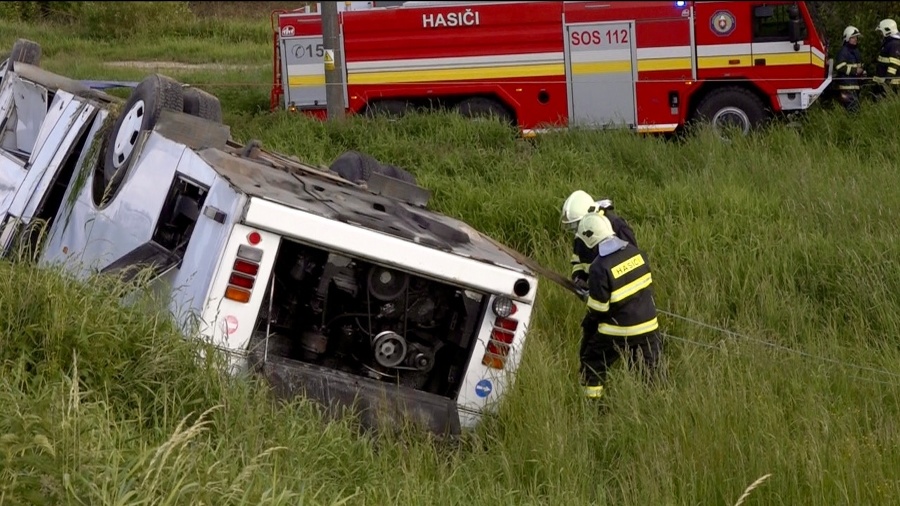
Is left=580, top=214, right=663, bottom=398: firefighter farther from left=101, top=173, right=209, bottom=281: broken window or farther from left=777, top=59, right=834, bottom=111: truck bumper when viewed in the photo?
left=777, top=59, right=834, bottom=111: truck bumper

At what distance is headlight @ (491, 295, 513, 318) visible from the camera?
202 inches

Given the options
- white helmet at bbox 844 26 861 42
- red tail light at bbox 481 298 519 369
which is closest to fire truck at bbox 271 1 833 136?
white helmet at bbox 844 26 861 42

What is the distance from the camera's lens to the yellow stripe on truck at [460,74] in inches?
538

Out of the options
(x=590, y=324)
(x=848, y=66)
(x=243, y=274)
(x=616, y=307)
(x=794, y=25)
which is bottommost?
(x=590, y=324)

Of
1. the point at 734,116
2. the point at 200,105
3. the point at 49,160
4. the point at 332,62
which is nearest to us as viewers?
the point at 49,160

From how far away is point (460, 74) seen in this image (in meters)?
13.8

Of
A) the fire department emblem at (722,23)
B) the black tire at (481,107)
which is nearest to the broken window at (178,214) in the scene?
the black tire at (481,107)

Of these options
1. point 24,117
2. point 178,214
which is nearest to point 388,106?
point 24,117

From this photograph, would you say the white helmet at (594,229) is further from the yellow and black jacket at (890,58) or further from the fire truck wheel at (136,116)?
the yellow and black jacket at (890,58)

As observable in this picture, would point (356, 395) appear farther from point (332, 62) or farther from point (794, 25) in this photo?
point (794, 25)

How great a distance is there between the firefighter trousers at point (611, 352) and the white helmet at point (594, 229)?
1.62ft

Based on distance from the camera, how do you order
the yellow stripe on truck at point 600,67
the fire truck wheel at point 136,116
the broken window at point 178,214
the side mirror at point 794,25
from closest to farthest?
1. the broken window at point 178,214
2. the fire truck wheel at point 136,116
3. the side mirror at point 794,25
4. the yellow stripe on truck at point 600,67

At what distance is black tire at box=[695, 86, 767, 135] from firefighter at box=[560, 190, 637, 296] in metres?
7.07

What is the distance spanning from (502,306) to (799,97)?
9.31 metres
